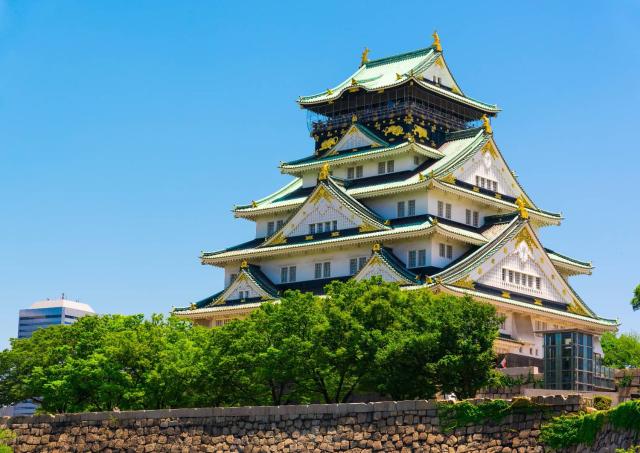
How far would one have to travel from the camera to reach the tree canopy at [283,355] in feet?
170

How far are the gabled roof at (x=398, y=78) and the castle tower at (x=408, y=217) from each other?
10cm

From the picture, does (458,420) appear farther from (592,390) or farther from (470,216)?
(470,216)

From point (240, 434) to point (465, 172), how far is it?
35.0 metres

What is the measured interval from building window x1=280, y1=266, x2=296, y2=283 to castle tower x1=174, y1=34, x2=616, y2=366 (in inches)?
4.2

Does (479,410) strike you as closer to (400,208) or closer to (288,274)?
(400,208)

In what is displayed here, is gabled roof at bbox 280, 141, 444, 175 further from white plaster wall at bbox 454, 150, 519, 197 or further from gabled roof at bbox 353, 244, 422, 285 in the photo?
gabled roof at bbox 353, 244, 422, 285

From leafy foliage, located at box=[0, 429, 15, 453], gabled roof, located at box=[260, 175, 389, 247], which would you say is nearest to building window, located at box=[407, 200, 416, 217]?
gabled roof, located at box=[260, 175, 389, 247]

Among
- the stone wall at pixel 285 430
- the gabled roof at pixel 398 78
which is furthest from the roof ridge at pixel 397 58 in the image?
the stone wall at pixel 285 430

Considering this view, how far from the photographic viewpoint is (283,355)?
56.2 m

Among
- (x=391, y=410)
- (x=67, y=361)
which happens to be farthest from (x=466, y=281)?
(x=391, y=410)

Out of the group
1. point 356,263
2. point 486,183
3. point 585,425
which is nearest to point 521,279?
point 486,183

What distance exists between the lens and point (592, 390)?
186 feet

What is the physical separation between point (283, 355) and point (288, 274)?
88.3ft

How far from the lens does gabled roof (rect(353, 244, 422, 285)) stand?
74000 mm
